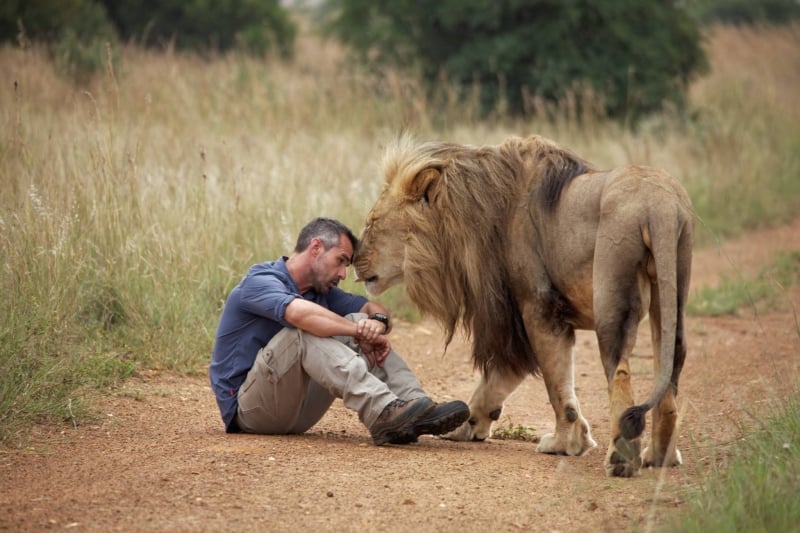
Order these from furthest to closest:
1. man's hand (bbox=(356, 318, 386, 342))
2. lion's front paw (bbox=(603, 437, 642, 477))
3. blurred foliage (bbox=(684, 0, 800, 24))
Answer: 1. blurred foliage (bbox=(684, 0, 800, 24))
2. man's hand (bbox=(356, 318, 386, 342))
3. lion's front paw (bbox=(603, 437, 642, 477))

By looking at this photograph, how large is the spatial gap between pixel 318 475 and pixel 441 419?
78cm

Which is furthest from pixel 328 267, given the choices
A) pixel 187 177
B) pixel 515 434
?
pixel 187 177

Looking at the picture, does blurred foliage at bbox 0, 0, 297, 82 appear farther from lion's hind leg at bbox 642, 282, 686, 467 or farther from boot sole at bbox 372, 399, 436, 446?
lion's hind leg at bbox 642, 282, 686, 467

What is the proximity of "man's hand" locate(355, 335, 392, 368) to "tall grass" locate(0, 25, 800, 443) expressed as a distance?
145cm

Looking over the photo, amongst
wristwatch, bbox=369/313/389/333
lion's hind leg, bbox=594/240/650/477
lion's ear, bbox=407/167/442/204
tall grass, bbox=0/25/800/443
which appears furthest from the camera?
tall grass, bbox=0/25/800/443

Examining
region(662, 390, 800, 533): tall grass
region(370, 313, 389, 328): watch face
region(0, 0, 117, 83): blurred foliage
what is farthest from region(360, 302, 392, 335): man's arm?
region(0, 0, 117, 83): blurred foliage

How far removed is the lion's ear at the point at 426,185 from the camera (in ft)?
16.8

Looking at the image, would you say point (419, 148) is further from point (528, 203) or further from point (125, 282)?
point (125, 282)

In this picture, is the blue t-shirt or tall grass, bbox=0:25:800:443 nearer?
the blue t-shirt

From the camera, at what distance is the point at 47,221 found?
600 cm

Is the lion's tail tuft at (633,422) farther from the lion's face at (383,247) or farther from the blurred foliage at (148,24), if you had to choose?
the blurred foliage at (148,24)

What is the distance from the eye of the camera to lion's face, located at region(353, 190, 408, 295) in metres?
5.21

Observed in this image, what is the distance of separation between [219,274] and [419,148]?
242cm

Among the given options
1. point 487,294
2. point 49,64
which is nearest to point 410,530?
point 487,294
